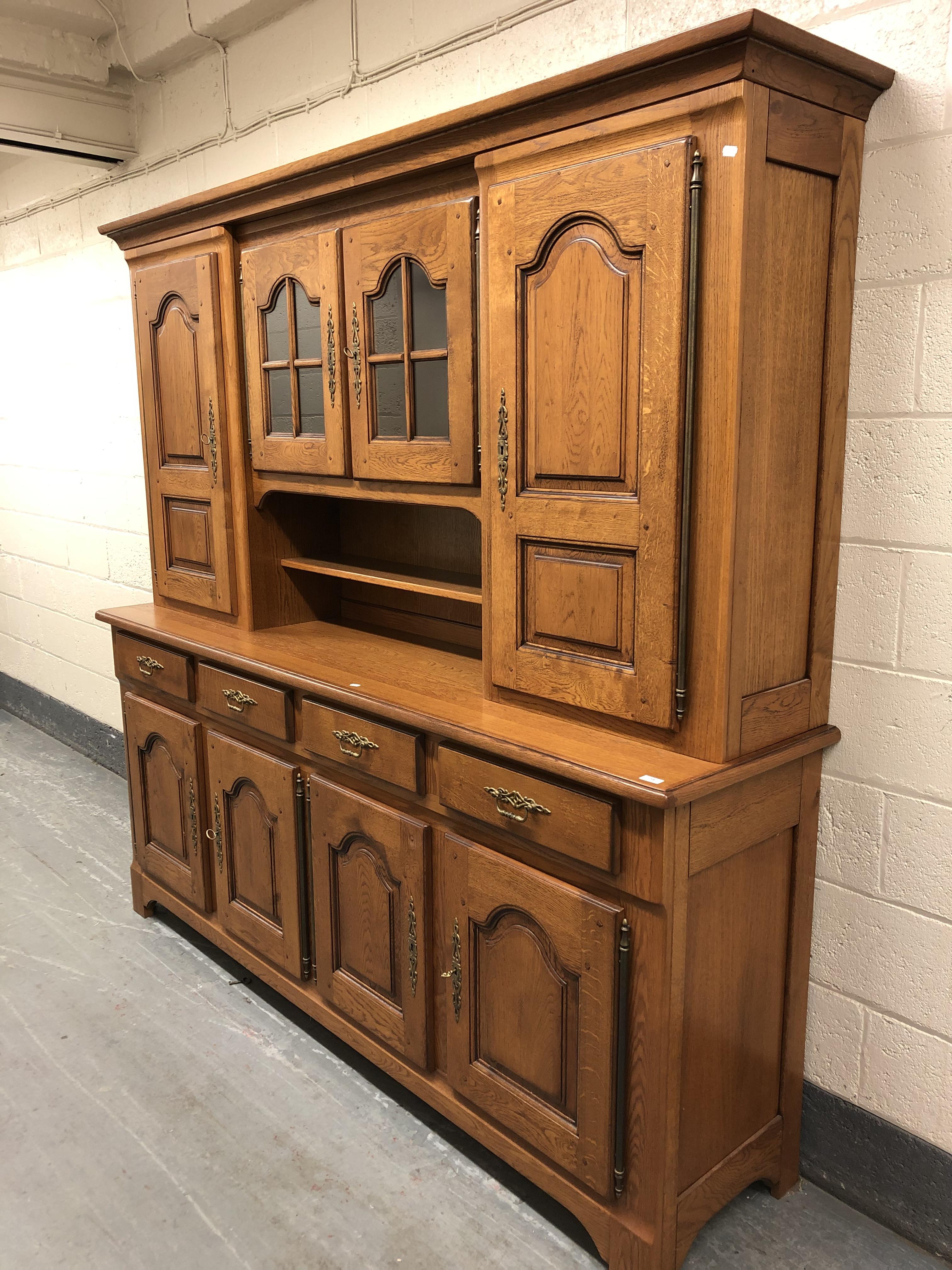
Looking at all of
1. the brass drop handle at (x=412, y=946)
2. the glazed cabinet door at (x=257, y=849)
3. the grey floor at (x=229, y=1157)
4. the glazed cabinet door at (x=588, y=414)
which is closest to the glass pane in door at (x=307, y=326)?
the glazed cabinet door at (x=588, y=414)

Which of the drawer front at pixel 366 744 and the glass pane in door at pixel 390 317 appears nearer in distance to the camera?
the drawer front at pixel 366 744

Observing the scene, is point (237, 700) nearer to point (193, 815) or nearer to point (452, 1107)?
point (193, 815)

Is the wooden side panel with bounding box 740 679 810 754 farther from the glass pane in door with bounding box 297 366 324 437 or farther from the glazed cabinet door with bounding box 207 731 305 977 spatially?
the glass pane in door with bounding box 297 366 324 437

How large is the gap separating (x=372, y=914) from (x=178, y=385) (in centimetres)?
156

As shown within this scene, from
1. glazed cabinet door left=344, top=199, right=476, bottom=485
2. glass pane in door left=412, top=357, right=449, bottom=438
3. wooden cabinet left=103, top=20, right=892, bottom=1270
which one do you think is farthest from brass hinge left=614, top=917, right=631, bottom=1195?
glass pane in door left=412, top=357, right=449, bottom=438

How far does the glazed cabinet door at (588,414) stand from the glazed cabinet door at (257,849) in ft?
2.71

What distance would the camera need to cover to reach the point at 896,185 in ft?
5.56

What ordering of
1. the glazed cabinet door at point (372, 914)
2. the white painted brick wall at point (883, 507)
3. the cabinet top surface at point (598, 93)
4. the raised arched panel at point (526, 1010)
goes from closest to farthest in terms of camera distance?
the cabinet top surface at point (598, 93), the white painted brick wall at point (883, 507), the raised arched panel at point (526, 1010), the glazed cabinet door at point (372, 914)

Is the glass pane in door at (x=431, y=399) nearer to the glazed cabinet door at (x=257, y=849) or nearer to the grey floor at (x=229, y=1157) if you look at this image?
the glazed cabinet door at (x=257, y=849)

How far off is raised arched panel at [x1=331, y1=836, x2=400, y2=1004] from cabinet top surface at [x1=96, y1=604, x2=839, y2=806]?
1.16 ft

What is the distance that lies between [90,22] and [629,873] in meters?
3.42

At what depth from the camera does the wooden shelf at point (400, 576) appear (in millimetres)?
2217

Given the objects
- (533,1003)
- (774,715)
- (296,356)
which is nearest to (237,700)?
(296,356)

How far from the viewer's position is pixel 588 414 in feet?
5.65
